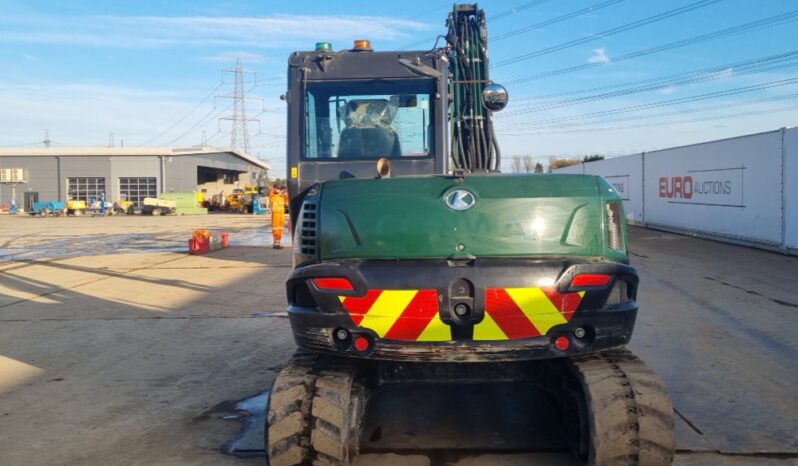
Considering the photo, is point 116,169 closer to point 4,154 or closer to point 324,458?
point 4,154

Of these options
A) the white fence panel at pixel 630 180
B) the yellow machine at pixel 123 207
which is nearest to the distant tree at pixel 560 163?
the white fence panel at pixel 630 180

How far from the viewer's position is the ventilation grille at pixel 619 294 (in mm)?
3906

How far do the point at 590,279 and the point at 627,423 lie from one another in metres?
0.80

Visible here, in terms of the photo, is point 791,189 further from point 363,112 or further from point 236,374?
point 236,374

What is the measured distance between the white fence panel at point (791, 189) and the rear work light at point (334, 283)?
15.7 metres

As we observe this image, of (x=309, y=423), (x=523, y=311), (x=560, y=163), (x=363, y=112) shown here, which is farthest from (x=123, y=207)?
(x=523, y=311)

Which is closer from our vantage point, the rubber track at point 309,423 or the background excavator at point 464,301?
the background excavator at point 464,301

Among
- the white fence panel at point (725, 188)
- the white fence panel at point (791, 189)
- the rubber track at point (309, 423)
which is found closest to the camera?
the rubber track at point (309, 423)

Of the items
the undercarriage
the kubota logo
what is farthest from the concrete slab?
the kubota logo

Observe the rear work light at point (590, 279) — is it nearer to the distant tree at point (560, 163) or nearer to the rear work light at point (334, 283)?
the rear work light at point (334, 283)

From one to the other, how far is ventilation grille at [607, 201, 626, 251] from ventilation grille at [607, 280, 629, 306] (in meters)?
0.22

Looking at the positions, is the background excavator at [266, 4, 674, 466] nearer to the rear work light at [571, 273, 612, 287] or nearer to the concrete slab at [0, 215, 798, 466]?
the rear work light at [571, 273, 612, 287]

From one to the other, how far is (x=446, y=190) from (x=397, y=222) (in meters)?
0.33

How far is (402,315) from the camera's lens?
379 cm
